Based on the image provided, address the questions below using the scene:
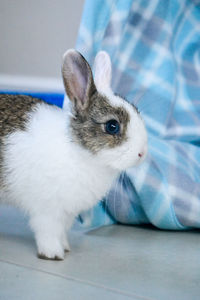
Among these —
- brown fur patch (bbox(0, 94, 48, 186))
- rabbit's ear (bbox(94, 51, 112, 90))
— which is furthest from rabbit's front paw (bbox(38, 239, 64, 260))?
rabbit's ear (bbox(94, 51, 112, 90))

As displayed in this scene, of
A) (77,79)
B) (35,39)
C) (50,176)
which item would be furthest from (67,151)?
(35,39)

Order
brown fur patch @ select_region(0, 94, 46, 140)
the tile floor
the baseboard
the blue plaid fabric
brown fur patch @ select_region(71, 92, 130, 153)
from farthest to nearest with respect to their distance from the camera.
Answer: the baseboard → the blue plaid fabric → brown fur patch @ select_region(0, 94, 46, 140) → brown fur patch @ select_region(71, 92, 130, 153) → the tile floor

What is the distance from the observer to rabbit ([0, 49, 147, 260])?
1189 millimetres

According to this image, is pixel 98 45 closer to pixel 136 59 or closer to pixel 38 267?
pixel 136 59

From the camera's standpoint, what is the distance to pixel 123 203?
161 centimetres

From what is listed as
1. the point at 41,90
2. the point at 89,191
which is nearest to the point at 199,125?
the point at 89,191

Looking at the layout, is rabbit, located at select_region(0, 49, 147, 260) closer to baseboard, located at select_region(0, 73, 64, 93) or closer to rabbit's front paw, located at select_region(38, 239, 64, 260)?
rabbit's front paw, located at select_region(38, 239, 64, 260)

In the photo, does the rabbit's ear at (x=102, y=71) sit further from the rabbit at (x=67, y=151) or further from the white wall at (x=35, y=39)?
the white wall at (x=35, y=39)

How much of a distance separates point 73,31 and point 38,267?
181 cm

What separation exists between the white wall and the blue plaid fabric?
994mm

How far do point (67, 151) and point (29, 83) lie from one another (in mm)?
1598

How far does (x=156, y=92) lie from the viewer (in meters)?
1.72

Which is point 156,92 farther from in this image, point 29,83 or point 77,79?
point 29,83

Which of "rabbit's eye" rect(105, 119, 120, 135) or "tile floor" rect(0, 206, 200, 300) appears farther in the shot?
"rabbit's eye" rect(105, 119, 120, 135)
